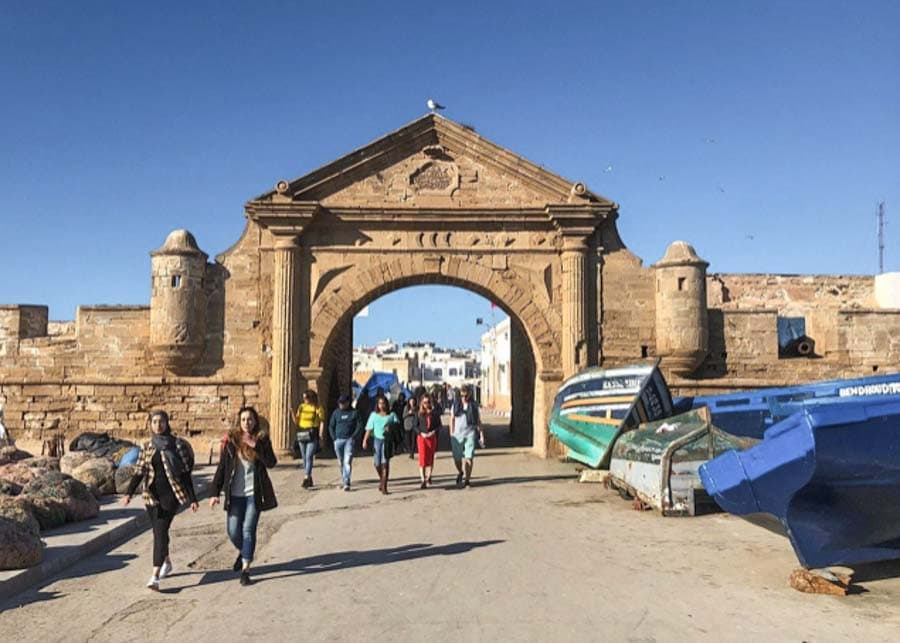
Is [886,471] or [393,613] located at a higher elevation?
[886,471]

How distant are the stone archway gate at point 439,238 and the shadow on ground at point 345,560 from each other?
25.9 feet

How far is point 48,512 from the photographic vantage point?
7812mm

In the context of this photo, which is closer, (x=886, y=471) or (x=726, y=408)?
(x=886, y=471)

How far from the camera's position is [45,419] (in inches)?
598

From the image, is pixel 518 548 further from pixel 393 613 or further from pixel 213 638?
pixel 213 638

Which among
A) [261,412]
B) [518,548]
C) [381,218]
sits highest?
[381,218]

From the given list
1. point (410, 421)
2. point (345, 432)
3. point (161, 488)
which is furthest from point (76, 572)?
point (410, 421)

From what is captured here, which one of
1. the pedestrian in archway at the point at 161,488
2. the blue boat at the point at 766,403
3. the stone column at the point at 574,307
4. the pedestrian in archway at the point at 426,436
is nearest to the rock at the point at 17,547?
the pedestrian in archway at the point at 161,488

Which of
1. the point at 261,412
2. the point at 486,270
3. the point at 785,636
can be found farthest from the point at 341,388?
the point at 785,636

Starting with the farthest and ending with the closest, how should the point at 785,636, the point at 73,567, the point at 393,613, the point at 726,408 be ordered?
the point at 726,408 < the point at 73,567 < the point at 393,613 < the point at 785,636

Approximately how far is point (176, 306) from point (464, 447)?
689cm

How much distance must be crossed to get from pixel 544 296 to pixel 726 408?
4944 mm

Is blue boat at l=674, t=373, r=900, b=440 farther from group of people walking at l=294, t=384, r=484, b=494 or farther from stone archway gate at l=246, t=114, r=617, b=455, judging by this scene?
stone archway gate at l=246, t=114, r=617, b=455

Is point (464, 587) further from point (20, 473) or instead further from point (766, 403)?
point (766, 403)
